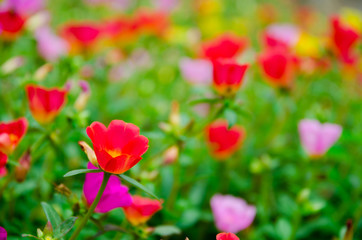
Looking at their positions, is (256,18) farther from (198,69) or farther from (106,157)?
(106,157)

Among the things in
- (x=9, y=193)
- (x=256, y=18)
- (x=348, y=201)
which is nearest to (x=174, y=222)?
(x=9, y=193)

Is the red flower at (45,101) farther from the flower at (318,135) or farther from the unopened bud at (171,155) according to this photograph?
the flower at (318,135)

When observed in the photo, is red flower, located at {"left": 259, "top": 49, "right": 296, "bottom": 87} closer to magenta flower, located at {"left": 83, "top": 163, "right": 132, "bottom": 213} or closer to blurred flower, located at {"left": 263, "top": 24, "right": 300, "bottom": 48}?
blurred flower, located at {"left": 263, "top": 24, "right": 300, "bottom": 48}

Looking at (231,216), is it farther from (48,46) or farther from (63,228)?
(48,46)

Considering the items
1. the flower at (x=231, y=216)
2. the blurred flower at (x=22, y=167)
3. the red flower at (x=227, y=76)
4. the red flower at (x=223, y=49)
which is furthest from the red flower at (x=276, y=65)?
the blurred flower at (x=22, y=167)

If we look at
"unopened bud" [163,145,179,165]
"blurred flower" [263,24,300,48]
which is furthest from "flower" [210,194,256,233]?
"blurred flower" [263,24,300,48]

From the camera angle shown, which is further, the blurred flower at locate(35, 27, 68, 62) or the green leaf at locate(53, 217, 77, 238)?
the blurred flower at locate(35, 27, 68, 62)
